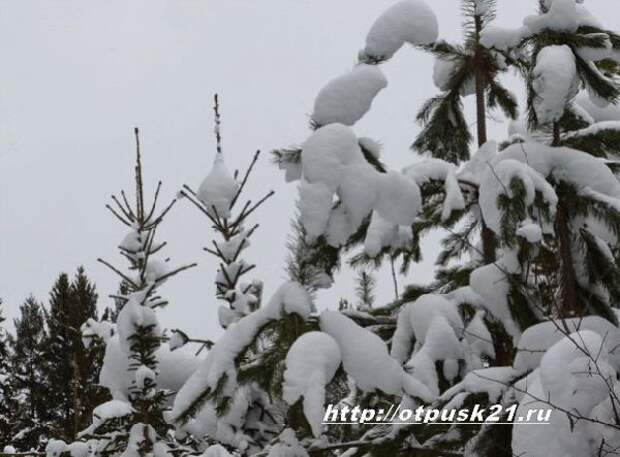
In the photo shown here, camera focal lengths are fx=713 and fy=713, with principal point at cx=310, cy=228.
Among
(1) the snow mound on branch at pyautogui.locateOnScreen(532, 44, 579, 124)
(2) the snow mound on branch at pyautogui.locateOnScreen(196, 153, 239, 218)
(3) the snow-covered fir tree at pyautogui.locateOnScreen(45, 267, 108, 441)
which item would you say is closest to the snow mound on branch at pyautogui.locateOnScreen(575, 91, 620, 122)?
(1) the snow mound on branch at pyautogui.locateOnScreen(532, 44, 579, 124)

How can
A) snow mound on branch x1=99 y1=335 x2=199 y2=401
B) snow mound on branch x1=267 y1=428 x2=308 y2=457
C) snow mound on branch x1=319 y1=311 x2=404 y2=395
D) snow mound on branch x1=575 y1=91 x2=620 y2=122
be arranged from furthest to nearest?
snow mound on branch x1=99 y1=335 x2=199 y2=401
snow mound on branch x1=575 y1=91 x2=620 y2=122
snow mound on branch x1=267 y1=428 x2=308 y2=457
snow mound on branch x1=319 y1=311 x2=404 y2=395

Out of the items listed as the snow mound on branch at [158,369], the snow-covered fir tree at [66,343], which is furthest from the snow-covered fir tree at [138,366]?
the snow-covered fir tree at [66,343]

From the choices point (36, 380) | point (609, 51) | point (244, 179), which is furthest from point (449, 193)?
point (36, 380)

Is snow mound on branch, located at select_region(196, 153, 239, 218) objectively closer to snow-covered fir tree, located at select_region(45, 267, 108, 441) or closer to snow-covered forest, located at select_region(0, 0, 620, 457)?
snow-covered forest, located at select_region(0, 0, 620, 457)

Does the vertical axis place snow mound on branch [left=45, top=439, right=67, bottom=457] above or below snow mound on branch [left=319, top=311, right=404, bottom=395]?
below

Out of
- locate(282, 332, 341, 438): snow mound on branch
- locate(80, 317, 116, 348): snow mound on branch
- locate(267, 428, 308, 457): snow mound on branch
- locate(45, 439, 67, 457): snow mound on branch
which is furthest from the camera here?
locate(80, 317, 116, 348): snow mound on branch

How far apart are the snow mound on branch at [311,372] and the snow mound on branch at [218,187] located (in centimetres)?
264

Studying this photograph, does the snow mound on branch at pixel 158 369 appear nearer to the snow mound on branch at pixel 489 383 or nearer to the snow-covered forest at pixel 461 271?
the snow-covered forest at pixel 461 271

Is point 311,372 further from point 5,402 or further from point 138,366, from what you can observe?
point 5,402

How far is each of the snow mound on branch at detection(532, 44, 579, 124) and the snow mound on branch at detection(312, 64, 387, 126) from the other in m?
0.71

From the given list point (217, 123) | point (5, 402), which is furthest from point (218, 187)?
point (5, 402)

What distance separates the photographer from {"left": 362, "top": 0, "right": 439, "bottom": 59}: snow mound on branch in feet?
10.9

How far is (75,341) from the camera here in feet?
69.9

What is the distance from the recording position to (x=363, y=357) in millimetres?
2869
